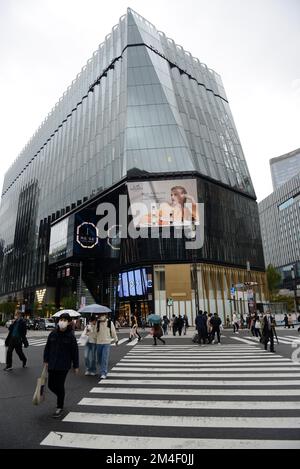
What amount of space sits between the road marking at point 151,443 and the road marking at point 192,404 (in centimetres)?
155

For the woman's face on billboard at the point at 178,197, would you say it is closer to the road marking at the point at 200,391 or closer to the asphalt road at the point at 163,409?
the asphalt road at the point at 163,409

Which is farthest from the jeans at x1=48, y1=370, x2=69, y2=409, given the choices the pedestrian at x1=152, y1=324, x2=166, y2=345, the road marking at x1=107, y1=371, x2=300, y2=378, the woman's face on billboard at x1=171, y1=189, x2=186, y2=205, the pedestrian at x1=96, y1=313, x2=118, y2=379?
the woman's face on billboard at x1=171, y1=189, x2=186, y2=205

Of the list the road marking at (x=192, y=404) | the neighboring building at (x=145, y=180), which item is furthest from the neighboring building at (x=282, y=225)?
the road marking at (x=192, y=404)

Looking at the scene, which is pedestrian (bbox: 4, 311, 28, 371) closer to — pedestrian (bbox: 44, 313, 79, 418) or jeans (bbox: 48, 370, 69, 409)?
pedestrian (bbox: 44, 313, 79, 418)

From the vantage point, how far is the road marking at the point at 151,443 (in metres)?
3.88

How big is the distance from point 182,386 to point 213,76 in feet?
242

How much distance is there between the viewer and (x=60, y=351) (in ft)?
18.1

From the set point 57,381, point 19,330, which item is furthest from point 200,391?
point 19,330

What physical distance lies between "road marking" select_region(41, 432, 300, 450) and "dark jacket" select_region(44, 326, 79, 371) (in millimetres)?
1271

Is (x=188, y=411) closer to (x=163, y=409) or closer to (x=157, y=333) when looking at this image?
(x=163, y=409)

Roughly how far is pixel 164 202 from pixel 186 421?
130ft

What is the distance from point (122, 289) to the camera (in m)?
46.8

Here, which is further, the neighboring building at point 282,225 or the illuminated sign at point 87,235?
the neighboring building at point 282,225

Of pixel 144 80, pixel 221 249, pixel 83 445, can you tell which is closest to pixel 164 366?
pixel 83 445
